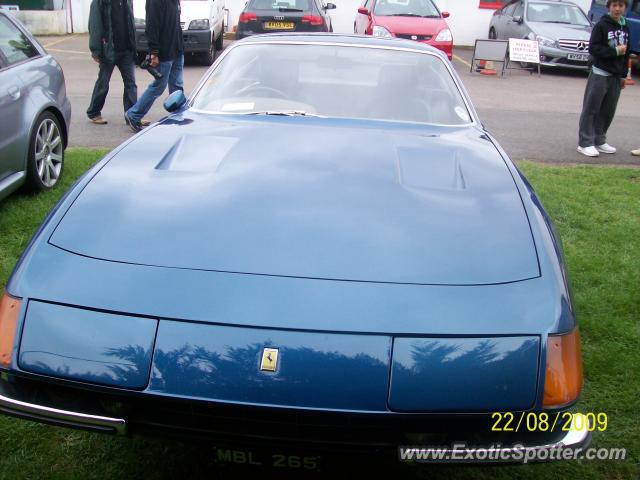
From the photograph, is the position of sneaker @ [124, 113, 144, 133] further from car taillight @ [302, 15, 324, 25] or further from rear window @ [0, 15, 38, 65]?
car taillight @ [302, 15, 324, 25]

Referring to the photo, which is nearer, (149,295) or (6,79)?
(149,295)

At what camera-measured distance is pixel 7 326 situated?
6.70 ft

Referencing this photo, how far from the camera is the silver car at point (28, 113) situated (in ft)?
15.4

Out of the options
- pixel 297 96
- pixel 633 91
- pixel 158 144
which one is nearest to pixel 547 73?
pixel 633 91

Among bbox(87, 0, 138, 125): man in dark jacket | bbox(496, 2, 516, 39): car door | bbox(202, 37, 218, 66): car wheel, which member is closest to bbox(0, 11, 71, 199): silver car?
bbox(87, 0, 138, 125): man in dark jacket

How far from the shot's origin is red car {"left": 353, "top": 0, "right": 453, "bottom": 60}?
1309 cm

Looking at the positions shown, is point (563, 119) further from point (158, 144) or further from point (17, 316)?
point (17, 316)

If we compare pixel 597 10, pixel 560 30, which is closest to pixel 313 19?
pixel 560 30

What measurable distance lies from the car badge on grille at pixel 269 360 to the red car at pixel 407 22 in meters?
11.7

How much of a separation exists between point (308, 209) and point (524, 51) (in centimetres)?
1276

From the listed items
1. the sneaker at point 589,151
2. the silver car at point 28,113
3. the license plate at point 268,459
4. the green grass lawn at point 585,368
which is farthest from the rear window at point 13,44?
the sneaker at point 589,151

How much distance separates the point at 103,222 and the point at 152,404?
74cm

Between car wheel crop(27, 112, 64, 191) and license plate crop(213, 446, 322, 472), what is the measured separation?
371cm

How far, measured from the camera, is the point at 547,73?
1469cm
